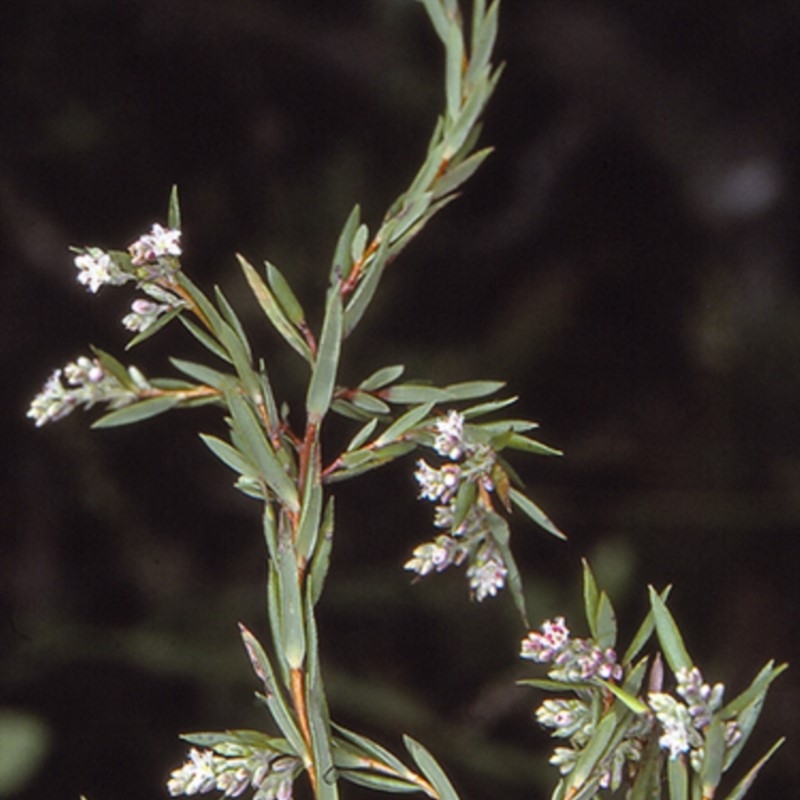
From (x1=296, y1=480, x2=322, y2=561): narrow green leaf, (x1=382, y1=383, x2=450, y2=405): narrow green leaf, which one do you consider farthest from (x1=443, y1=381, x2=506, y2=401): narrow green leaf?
(x1=296, y1=480, x2=322, y2=561): narrow green leaf

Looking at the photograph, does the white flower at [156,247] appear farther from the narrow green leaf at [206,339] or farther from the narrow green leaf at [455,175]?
the narrow green leaf at [455,175]

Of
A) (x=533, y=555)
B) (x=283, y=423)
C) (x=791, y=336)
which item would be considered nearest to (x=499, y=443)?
(x=283, y=423)

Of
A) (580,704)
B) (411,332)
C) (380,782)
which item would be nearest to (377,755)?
(380,782)

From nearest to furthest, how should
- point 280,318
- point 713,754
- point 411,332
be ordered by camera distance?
point 713,754 < point 280,318 < point 411,332

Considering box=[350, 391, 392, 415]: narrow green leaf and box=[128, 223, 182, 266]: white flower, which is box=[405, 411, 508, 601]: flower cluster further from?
box=[128, 223, 182, 266]: white flower

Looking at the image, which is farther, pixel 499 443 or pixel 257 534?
pixel 257 534

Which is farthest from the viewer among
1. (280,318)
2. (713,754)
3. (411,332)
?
(411,332)

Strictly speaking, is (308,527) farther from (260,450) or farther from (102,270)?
(102,270)

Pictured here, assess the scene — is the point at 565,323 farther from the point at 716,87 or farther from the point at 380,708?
the point at 380,708
